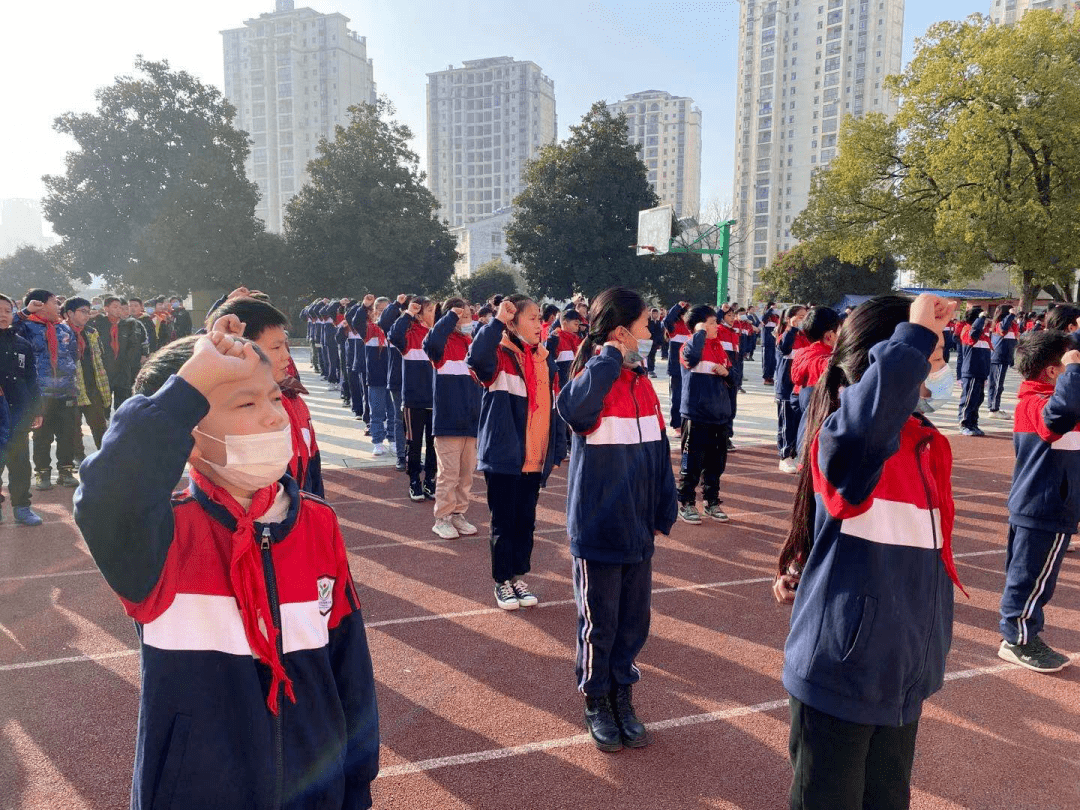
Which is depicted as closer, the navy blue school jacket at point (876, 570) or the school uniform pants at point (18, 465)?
the navy blue school jacket at point (876, 570)

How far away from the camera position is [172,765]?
5.18ft

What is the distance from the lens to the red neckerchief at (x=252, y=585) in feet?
5.36

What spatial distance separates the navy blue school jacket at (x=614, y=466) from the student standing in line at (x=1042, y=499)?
85.1 inches

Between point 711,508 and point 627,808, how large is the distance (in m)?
4.72

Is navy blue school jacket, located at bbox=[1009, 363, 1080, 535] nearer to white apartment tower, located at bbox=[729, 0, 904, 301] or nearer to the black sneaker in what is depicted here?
the black sneaker

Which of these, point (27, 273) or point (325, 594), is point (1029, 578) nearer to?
point (325, 594)

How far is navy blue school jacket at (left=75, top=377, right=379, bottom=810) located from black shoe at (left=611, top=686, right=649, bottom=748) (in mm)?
2102

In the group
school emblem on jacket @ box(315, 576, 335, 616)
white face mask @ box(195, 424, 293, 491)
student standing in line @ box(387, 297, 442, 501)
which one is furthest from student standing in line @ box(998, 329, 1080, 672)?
student standing in line @ box(387, 297, 442, 501)

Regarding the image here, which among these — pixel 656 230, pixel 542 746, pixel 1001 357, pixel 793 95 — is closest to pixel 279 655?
pixel 542 746

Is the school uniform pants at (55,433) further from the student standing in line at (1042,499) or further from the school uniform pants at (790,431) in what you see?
the student standing in line at (1042,499)

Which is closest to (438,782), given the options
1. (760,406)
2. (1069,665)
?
(1069,665)

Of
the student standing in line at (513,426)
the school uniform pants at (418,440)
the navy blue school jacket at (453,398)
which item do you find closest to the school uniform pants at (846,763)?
the student standing in line at (513,426)

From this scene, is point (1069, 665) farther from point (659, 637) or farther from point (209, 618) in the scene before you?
point (209, 618)

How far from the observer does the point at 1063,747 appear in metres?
3.60
